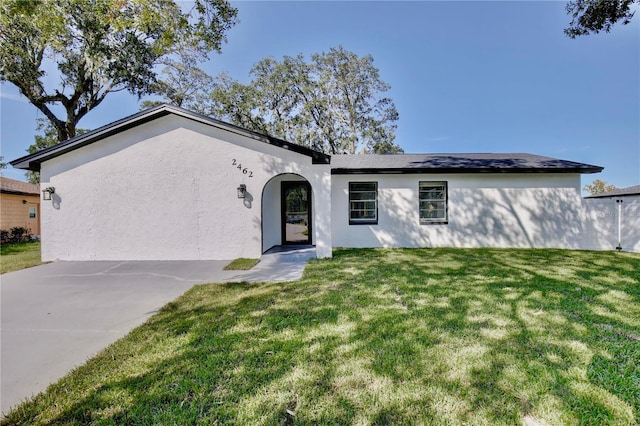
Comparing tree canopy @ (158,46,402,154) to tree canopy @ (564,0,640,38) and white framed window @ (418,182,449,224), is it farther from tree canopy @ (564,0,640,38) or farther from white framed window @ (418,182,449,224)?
tree canopy @ (564,0,640,38)

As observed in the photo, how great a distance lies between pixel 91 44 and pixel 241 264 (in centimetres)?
1246

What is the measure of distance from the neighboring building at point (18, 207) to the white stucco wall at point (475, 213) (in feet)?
58.7

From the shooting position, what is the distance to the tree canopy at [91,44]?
6.43 m

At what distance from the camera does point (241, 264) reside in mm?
7195

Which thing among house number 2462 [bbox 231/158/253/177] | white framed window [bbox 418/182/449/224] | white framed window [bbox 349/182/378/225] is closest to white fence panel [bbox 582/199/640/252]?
white framed window [bbox 418/182/449/224]

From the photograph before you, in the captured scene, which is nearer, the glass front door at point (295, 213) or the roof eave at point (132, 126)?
the roof eave at point (132, 126)

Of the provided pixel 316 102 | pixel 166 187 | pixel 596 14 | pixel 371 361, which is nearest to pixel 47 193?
pixel 166 187

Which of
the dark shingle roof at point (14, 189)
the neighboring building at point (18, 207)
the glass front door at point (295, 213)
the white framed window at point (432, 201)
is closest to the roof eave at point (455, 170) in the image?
the white framed window at point (432, 201)

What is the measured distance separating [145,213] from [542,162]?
1389cm

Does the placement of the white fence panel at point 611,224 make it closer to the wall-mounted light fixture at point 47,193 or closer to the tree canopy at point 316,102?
the tree canopy at point 316,102

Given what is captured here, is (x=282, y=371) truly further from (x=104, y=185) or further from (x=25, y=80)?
(x=25, y=80)

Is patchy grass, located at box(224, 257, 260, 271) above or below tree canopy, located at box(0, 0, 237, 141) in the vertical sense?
below

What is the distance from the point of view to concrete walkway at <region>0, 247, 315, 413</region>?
2.77 meters

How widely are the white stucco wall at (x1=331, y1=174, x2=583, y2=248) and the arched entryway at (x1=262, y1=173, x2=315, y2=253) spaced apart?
3.92 ft
